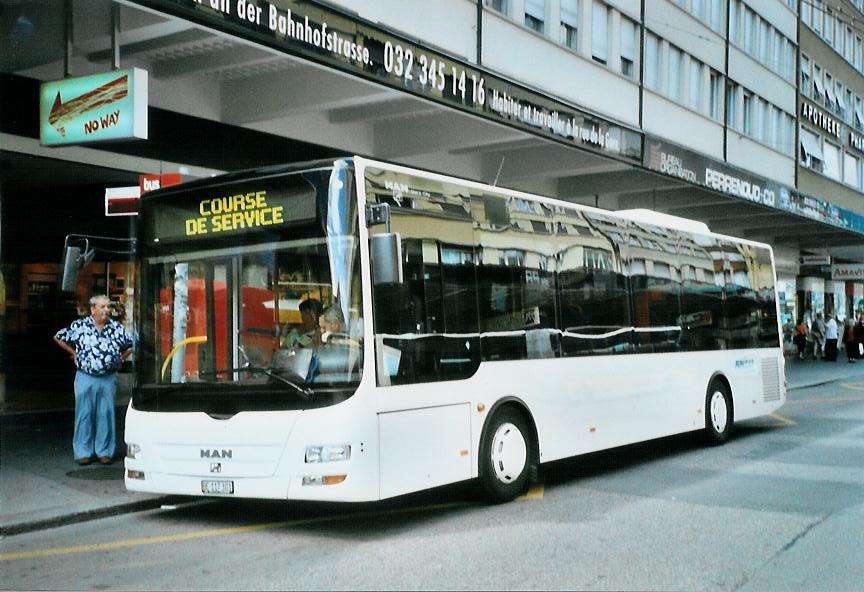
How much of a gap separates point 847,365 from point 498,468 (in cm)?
2910

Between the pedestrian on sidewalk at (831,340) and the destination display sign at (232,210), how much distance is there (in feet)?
110

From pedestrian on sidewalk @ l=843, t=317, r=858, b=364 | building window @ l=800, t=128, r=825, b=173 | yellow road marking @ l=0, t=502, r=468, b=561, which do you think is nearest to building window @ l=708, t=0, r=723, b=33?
building window @ l=800, t=128, r=825, b=173

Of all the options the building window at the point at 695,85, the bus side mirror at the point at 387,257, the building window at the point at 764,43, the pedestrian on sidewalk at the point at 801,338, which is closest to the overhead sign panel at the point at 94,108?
the bus side mirror at the point at 387,257

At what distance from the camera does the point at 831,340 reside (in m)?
37.6

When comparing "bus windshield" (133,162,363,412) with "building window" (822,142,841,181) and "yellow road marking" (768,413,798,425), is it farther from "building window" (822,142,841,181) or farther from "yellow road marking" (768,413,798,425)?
"building window" (822,142,841,181)

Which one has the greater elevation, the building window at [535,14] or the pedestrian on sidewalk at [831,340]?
the building window at [535,14]

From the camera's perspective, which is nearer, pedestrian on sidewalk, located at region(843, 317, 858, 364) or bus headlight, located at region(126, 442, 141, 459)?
bus headlight, located at region(126, 442, 141, 459)

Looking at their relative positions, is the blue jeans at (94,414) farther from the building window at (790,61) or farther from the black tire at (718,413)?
the building window at (790,61)

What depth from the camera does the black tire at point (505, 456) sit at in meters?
9.00

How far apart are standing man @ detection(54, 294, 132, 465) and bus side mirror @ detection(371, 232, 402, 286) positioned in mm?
4578

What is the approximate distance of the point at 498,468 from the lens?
9.15 metres

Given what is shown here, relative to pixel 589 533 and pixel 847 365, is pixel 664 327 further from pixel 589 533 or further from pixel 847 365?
pixel 847 365

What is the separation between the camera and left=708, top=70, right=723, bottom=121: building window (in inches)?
1162

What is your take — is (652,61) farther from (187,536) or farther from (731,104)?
(187,536)
